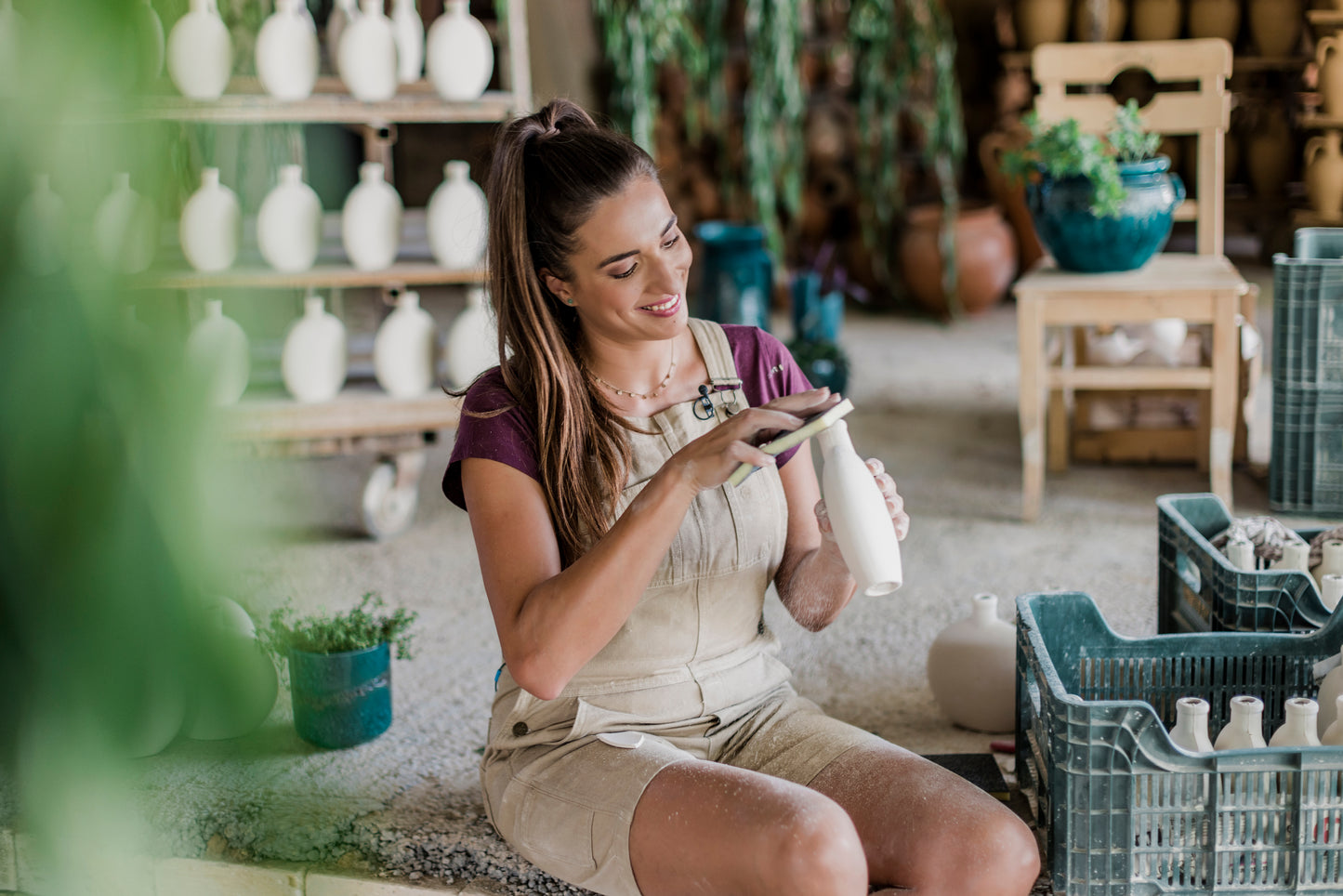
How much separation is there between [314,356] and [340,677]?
1173 millimetres

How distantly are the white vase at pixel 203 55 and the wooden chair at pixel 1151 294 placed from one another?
1.72 metres

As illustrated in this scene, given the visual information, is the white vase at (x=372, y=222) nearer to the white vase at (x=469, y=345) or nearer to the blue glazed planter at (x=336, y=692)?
the white vase at (x=469, y=345)

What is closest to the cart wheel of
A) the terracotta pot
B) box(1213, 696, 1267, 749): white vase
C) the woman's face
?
the woman's face

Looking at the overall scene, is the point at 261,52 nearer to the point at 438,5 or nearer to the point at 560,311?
the point at 560,311

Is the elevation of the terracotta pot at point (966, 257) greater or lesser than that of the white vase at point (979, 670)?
greater

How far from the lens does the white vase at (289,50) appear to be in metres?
2.77

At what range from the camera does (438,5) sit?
556cm

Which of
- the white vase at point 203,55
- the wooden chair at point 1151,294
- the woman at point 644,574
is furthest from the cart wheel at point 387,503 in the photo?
the woman at point 644,574

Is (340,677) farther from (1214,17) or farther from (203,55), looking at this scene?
(1214,17)

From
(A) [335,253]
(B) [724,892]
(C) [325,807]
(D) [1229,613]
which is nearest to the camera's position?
(C) [325,807]

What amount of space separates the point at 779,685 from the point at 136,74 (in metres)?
1.45

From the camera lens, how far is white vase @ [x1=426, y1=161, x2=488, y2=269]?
120 inches

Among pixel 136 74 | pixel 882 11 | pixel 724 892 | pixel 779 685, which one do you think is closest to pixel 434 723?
pixel 779 685

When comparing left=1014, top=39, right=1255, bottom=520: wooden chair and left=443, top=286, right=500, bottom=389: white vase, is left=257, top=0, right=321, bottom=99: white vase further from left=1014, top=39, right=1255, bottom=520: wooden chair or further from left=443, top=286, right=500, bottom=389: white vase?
left=1014, top=39, right=1255, bottom=520: wooden chair
